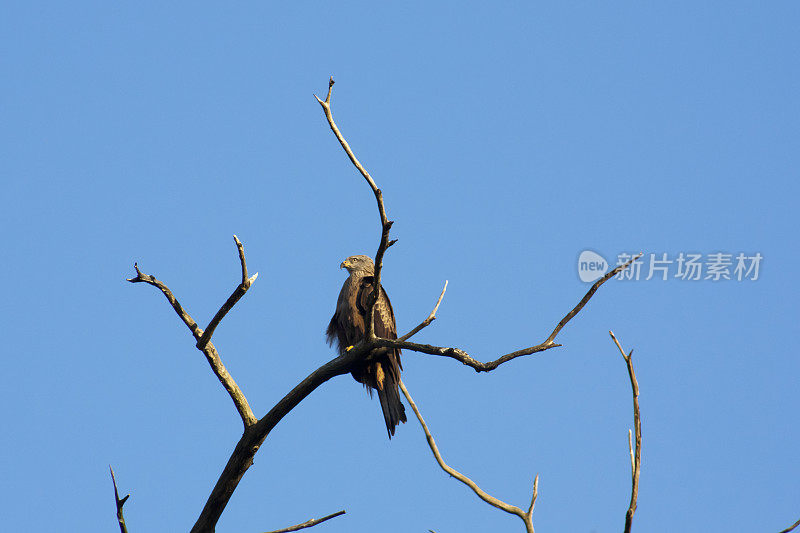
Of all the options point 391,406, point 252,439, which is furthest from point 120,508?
point 391,406

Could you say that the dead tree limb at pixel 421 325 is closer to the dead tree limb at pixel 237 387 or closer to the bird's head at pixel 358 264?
the dead tree limb at pixel 237 387

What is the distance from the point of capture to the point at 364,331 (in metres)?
8.09

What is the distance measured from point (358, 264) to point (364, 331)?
132cm

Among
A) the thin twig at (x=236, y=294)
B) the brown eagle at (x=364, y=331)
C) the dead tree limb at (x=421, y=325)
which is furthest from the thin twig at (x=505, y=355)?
the brown eagle at (x=364, y=331)

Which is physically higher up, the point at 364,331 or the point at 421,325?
the point at 364,331

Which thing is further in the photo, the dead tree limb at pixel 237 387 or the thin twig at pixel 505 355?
the dead tree limb at pixel 237 387

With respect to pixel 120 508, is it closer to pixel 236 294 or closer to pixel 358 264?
pixel 236 294

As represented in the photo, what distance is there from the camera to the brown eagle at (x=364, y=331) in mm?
7703

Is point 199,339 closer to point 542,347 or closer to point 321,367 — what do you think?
point 321,367

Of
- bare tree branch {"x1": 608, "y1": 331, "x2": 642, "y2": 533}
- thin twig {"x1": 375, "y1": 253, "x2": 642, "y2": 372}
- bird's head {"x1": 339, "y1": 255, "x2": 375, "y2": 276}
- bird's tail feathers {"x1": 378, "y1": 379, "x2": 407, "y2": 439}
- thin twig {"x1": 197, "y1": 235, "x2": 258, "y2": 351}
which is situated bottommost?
bare tree branch {"x1": 608, "y1": 331, "x2": 642, "y2": 533}

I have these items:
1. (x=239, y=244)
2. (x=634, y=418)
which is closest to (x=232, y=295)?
(x=239, y=244)

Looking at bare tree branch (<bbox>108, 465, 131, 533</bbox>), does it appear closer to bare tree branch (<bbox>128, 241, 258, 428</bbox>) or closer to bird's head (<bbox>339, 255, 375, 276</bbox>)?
bare tree branch (<bbox>128, 241, 258, 428</bbox>)

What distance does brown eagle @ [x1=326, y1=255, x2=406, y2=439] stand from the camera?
770cm

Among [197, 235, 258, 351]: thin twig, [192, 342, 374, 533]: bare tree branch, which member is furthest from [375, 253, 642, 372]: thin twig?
[197, 235, 258, 351]: thin twig
